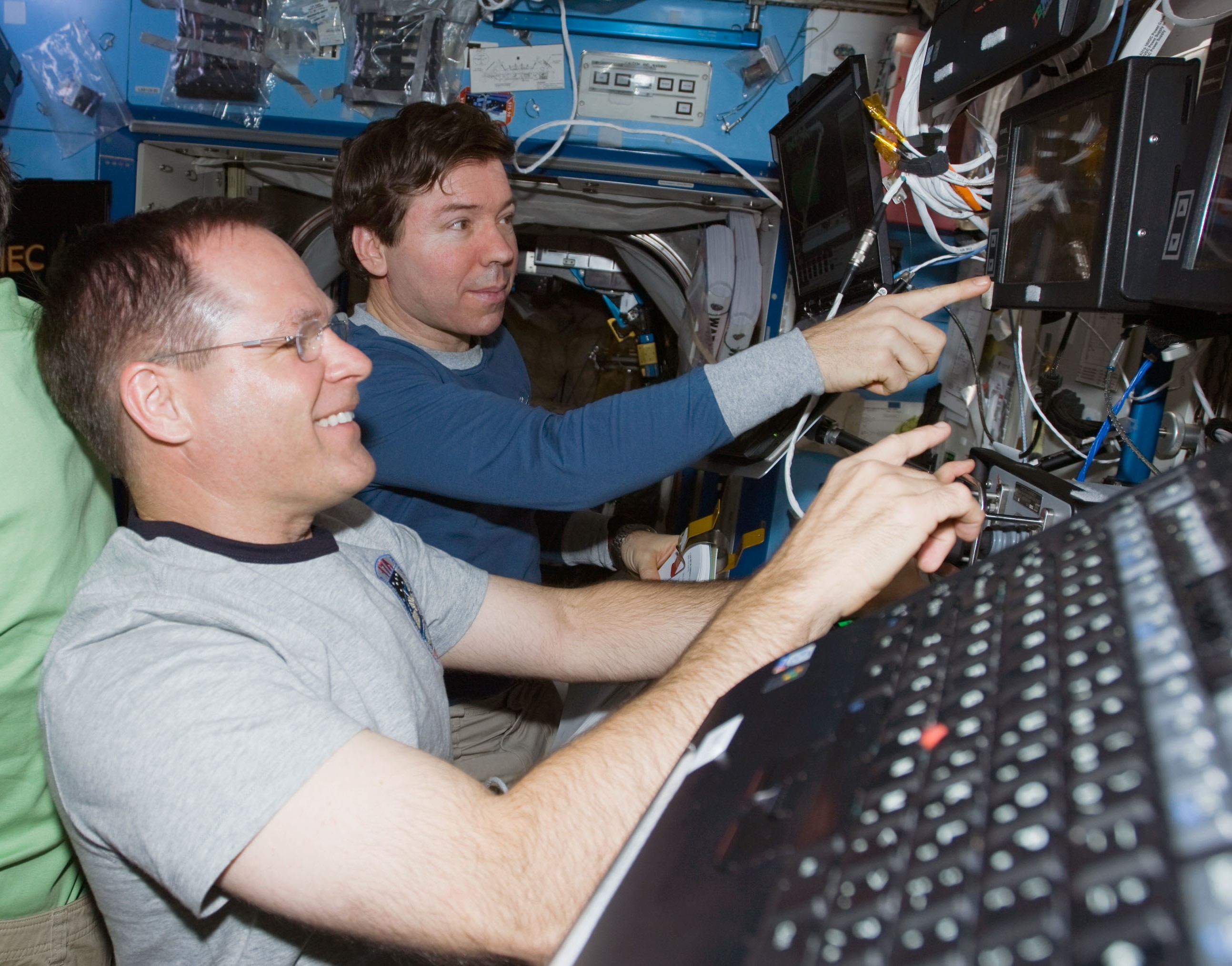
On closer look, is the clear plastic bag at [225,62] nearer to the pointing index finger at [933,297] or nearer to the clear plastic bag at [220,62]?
the clear plastic bag at [220,62]

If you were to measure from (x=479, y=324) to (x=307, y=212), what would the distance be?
58.4 inches

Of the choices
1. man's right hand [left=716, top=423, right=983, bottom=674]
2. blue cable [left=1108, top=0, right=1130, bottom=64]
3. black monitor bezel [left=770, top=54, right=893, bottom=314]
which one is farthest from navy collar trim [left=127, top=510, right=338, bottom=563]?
blue cable [left=1108, top=0, right=1130, bottom=64]

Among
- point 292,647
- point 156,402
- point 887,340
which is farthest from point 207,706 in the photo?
point 887,340

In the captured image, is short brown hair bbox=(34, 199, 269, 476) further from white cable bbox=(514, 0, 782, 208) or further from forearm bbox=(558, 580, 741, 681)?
white cable bbox=(514, 0, 782, 208)

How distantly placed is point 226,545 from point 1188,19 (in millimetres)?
1544

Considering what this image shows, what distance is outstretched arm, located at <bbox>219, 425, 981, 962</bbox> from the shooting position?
765 mm

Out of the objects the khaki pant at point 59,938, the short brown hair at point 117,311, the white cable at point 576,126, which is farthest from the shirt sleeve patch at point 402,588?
the white cable at point 576,126

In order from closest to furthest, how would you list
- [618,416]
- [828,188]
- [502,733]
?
[618,416], [828,188], [502,733]

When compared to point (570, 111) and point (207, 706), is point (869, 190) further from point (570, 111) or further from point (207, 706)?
point (207, 706)

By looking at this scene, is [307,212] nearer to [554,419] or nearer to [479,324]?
[479,324]

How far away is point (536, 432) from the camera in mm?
1519

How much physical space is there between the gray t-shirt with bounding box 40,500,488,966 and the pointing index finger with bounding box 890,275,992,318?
939 millimetres

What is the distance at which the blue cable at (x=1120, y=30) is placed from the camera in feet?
4.03

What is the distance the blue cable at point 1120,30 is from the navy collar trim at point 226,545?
4.63ft
